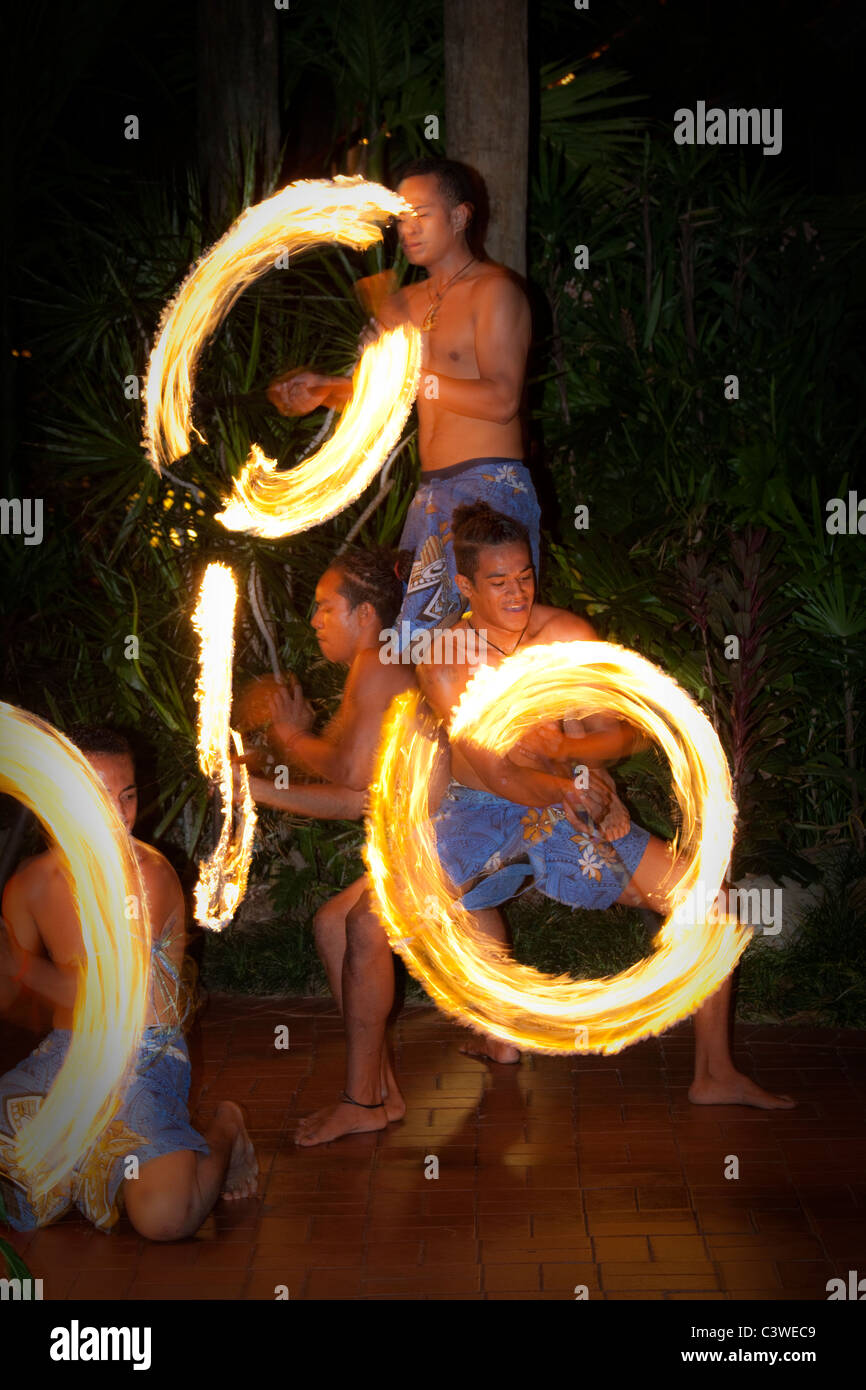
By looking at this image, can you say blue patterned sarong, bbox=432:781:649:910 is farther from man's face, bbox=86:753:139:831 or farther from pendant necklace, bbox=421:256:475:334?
pendant necklace, bbox=421:256:475:334

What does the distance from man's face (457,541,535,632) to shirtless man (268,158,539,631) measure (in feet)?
0.88

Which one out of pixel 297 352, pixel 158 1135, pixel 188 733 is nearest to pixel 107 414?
pixel 297 352

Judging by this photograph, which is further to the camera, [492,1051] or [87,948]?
[492,1051]

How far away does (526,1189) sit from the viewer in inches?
174

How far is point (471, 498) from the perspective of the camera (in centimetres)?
529

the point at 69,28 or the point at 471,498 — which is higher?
the point at 69,28

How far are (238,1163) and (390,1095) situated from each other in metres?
0.72

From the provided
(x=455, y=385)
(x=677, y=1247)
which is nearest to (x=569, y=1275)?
(x=677, y=1247)

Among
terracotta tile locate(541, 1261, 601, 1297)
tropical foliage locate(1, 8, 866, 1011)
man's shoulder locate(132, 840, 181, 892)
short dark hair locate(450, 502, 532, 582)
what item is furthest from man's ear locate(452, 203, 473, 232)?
terracotta tile locate(541, 1261, 601, 1297)

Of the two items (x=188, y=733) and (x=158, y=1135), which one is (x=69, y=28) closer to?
(x=188, y=733)

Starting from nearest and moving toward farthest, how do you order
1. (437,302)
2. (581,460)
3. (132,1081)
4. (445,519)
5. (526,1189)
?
(132,1081)
(526,1189)
(445,519)
(437,302)
(581,460)

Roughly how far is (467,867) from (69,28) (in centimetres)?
430

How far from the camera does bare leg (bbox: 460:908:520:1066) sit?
5.49m

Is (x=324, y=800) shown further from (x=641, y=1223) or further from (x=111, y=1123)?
(x=641, y=1223)
